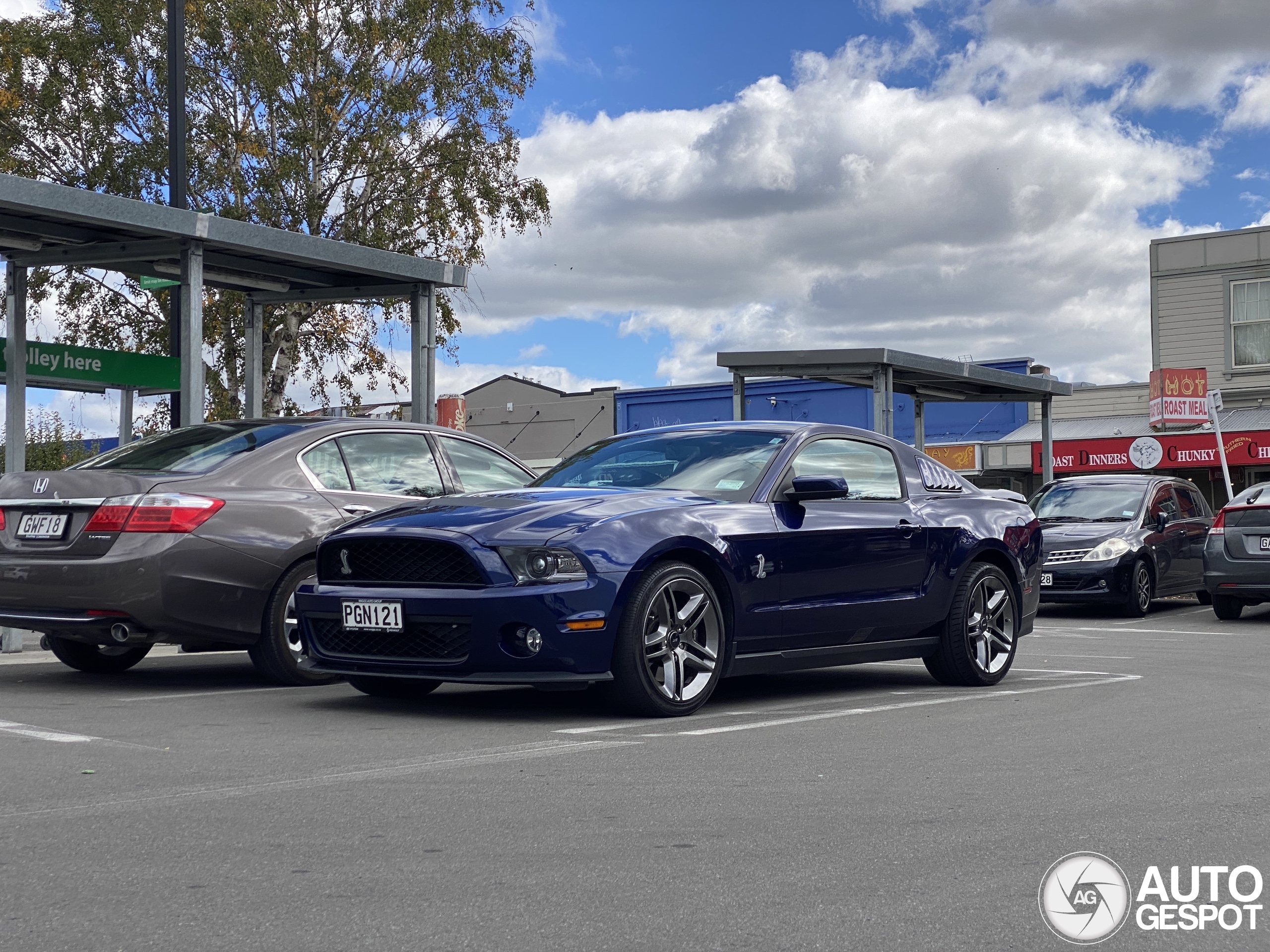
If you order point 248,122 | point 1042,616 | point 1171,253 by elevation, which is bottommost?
point 1042,616

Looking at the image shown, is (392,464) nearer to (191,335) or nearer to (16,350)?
(191,335)

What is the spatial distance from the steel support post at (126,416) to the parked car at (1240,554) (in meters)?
11.1

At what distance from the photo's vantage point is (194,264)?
1242cm

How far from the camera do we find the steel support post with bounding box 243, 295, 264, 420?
15391 mm

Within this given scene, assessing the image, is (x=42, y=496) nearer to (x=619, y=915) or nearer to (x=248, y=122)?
(x=619, y=915)

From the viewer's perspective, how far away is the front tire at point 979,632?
9.04 m

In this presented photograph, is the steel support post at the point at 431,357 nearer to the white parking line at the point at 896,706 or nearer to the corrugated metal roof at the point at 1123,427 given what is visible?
the white parking line at the point at 896,706

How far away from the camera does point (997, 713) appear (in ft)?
25.7

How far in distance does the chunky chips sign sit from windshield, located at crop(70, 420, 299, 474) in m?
23.6

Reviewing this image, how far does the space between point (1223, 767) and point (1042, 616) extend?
11755mm

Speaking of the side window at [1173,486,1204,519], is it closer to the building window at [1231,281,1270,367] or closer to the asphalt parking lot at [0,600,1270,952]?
the asphalt parking lot at [0,600,1270,952]

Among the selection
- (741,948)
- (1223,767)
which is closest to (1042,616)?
(1223,767)

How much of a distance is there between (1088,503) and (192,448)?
12.1m

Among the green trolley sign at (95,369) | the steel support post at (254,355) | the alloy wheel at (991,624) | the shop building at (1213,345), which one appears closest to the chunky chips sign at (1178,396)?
the shop building at (1213,345)
